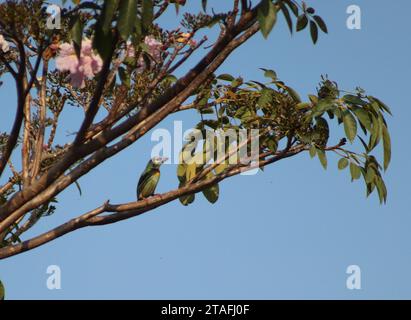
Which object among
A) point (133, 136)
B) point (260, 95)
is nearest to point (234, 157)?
point (260, 95)

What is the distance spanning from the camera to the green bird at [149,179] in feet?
20.2

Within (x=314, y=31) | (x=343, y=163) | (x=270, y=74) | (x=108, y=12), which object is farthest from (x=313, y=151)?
(x=108, y=12)

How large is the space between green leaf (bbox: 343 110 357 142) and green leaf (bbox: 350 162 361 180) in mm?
523

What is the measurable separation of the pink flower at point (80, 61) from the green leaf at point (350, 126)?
1.78m

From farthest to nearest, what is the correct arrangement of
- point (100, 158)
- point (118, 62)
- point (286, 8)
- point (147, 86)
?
point (147, 86), point (118, 62), point (100, 158), point (286, 8)

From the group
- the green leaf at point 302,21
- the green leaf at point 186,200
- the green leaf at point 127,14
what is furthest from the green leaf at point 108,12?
the green leaf at point 186,200

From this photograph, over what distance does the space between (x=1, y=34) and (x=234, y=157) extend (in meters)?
2.00

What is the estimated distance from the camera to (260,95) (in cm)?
614

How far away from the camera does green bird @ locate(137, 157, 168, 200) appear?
6146 millimetres

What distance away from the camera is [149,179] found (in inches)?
247

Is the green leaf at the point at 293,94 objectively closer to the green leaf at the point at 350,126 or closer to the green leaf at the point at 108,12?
the green leaf at the point at 350,126

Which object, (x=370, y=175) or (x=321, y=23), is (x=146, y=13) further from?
(x=370, y=175)
